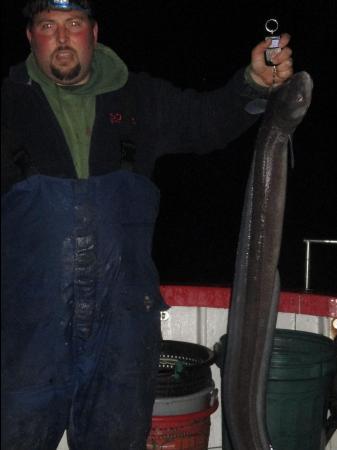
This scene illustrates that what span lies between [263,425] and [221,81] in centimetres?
7137

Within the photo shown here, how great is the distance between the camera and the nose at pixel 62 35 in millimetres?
2824

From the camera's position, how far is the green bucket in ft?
10.9

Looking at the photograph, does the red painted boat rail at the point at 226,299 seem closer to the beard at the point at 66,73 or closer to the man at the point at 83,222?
the man at the point at 83,222

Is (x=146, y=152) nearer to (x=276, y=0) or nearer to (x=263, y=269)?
(x=263, y=269)

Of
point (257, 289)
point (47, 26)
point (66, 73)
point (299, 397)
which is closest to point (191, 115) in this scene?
point (66, 73)

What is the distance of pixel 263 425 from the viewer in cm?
264

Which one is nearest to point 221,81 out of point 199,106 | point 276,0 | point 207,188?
point 276,0

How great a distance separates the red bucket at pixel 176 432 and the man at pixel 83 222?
0.54m

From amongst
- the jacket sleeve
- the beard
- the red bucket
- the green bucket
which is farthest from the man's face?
the red bucket

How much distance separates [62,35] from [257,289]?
1532 mm

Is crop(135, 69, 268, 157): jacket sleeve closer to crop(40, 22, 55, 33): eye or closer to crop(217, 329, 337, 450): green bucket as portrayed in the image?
crop(40, 22, 55, 33): eye

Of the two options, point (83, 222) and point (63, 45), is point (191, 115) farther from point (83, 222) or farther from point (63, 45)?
point (83, 222)

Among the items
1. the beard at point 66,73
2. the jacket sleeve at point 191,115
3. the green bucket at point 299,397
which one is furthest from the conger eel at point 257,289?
the beard at point 66,73

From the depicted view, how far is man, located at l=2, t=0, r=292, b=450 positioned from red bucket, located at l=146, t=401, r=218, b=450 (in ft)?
1.77
